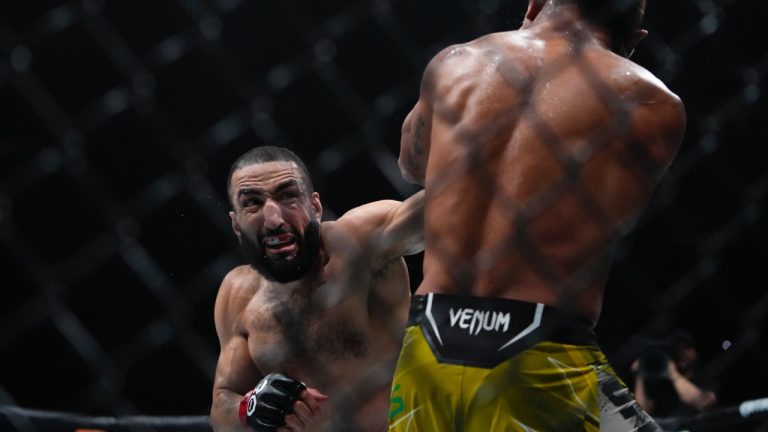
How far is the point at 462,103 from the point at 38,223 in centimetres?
297

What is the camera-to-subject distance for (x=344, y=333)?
2.61 metres

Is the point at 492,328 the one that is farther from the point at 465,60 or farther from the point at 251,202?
the point at 251,202

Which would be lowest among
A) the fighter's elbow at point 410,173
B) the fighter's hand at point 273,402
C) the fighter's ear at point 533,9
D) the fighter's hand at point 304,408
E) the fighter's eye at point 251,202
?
the fighter's hand at point 304,408

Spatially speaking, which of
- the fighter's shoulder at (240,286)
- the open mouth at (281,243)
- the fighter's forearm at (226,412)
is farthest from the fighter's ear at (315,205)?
the fighter's forearm at (226,412)

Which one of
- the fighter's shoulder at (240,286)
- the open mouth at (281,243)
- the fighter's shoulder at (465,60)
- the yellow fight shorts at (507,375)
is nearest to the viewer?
the yellow fight shorts at (507,375)

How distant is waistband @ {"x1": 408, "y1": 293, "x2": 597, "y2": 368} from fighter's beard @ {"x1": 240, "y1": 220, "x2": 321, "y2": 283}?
99 cm

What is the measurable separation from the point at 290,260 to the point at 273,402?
1.35 ft

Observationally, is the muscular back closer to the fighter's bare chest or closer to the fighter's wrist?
the fighter's wrist

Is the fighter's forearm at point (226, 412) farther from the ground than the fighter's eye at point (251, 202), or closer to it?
closer to it

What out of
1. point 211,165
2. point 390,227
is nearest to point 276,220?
point 390,227

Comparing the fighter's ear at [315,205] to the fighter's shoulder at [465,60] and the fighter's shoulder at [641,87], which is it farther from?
the fighter's shoulder at [641,87]

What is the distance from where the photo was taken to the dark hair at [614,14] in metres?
1.71

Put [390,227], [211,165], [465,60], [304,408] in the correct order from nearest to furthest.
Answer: [465,60]
[304,408]
[390,227]
[211,165]

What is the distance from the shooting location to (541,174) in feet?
5.19
